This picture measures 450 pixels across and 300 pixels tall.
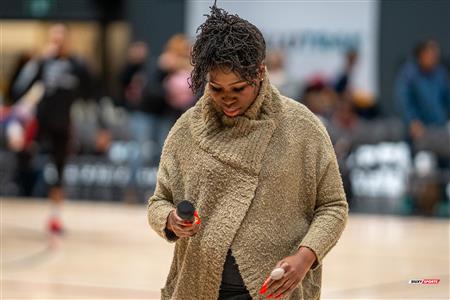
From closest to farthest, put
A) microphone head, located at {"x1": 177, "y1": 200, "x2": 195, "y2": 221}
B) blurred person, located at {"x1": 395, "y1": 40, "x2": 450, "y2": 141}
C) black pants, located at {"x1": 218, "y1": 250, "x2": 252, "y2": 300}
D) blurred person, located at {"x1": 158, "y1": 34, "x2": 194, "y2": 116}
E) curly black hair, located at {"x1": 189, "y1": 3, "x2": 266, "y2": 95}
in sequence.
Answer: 1. microphone head, located at {"x1": 177, "y1": 200, "x2": 195, "y2": 221}
2. curly black hair, located at {"x1": 189, "y1": 3, "x2": 266, "y2": 95}
3. black pants, located at {"x1": 218, "y1": 250, "x2": 252, "y2": 300}
4. blurred person, located at {"x1": 395, "y1": 40, "x2": 450, "y2": 141}
5. blurred person, located at {"x1": 158, "y1": 34, "x2": 194, "y2": 116}

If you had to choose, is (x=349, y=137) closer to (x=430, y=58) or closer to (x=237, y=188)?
(x=430, y=58)

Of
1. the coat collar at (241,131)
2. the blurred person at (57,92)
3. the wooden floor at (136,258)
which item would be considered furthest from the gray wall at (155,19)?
the coat collar at (241,131)

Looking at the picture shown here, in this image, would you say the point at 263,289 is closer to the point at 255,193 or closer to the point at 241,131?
the point at 255,193

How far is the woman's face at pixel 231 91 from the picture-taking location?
4.20 metres

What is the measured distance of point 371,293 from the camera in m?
9.07

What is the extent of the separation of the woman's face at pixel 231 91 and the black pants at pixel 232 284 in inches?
20.3

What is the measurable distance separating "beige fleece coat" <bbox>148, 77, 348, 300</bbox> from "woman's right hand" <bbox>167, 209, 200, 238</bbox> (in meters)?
0.10

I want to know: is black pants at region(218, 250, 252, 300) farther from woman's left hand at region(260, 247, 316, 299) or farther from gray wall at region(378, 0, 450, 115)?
gray wall at region(378, 0, 450, 115)

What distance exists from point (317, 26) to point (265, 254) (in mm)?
15872

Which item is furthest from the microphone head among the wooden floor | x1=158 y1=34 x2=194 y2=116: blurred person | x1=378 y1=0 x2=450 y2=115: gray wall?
x1=378 y1=0 x2=450 y2=115: gray wall

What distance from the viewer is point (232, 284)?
433cm

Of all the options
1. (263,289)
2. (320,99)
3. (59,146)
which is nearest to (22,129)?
(59,146)

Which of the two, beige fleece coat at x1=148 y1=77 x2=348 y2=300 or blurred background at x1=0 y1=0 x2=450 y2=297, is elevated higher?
Answer: beige fleece coat at x1=148 y1=77 x2=348 y2=300

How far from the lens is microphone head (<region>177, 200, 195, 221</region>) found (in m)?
3.94
